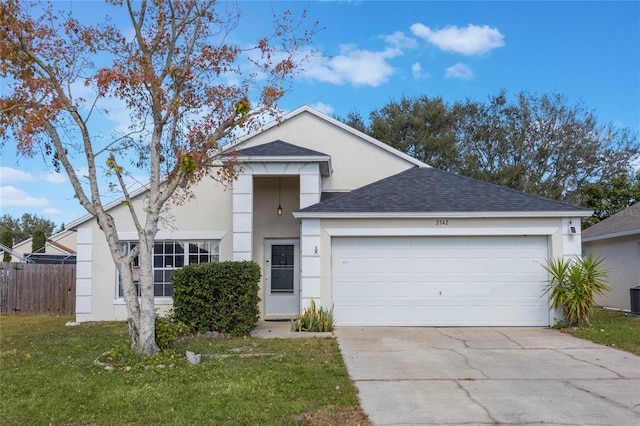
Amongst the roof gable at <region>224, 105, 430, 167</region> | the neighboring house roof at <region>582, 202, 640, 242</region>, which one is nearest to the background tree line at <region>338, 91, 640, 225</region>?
the neighboring house roof at <region>582, 202, 640, 242</region>

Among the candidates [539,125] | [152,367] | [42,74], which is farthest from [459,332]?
[539,125]

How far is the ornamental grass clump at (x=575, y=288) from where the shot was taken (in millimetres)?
12312

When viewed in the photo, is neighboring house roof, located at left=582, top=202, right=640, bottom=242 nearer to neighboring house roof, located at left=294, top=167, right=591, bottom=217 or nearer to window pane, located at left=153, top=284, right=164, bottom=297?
neighboring house roof, located at left=294, top=167, right=591, bottom=217

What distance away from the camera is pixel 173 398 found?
656 cm

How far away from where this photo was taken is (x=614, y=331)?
11.9 metres

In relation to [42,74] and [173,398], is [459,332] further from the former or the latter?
[42,74]

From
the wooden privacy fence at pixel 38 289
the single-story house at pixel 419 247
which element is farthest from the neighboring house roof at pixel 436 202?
the wooden privacy fence at pixel 38 289

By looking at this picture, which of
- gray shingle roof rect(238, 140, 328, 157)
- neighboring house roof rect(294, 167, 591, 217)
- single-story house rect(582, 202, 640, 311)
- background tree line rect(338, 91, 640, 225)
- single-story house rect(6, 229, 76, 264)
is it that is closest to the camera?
neighboring house roof rect(294, 167, 591, 217)

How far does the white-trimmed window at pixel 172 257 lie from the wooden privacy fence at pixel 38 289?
507 centimetres

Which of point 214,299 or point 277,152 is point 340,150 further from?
point 214,299

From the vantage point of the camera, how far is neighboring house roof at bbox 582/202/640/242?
16328 millimetres

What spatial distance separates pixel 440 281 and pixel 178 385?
773 centimetres

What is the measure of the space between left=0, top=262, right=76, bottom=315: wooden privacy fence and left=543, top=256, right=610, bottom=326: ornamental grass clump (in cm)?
1542

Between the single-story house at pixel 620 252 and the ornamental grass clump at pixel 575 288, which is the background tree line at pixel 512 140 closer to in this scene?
the single-story house at pixel 620 252
